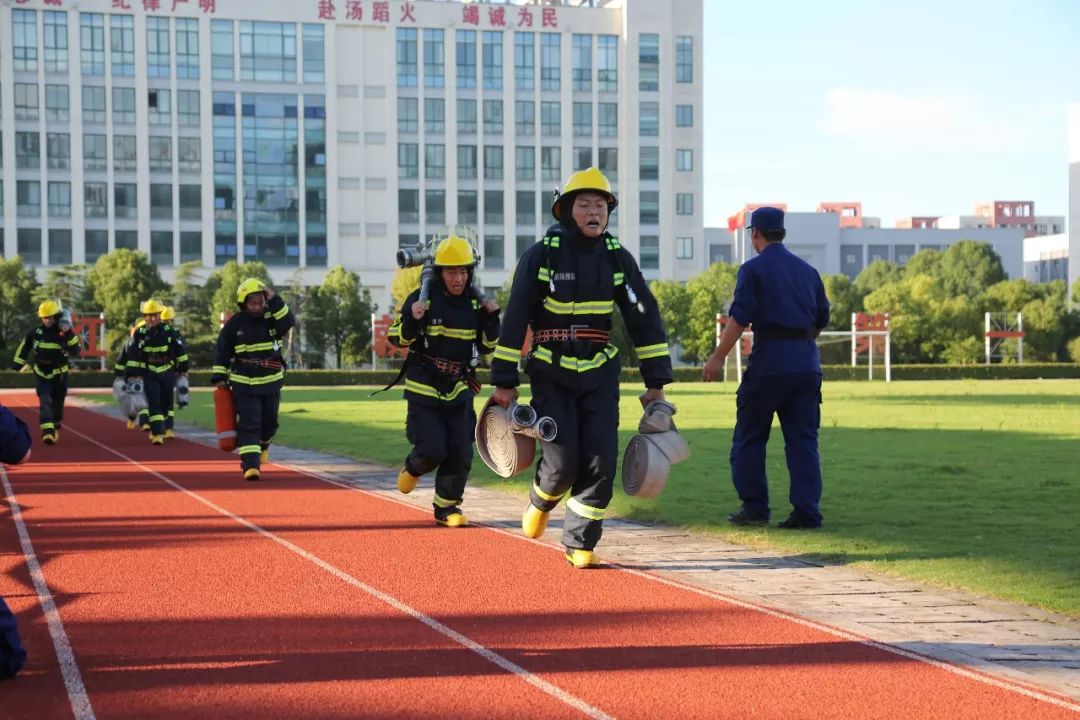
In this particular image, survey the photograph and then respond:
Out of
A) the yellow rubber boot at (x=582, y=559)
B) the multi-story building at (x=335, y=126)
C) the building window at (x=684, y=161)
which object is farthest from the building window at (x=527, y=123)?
the yellow rubber boot at (x=582, y=559)

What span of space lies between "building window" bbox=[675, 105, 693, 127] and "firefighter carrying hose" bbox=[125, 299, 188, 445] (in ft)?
257

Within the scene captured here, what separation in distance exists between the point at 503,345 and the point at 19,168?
8528 cm

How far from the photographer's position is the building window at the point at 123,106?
86062 mm

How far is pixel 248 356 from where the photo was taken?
13.8 meters

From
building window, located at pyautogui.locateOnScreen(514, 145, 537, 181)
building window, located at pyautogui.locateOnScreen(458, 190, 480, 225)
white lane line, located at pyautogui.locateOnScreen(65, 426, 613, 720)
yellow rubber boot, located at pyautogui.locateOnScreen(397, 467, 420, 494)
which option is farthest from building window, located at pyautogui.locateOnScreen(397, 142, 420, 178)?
yellow rubber boot, located at pyautogui.locateOnScreen(397, 467, 420, 494)

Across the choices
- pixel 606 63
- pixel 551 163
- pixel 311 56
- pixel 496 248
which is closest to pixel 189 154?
pixel 311 56

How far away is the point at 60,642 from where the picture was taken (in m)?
5.97

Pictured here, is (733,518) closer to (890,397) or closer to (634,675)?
(634,675)

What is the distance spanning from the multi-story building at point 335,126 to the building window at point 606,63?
14 centimetres

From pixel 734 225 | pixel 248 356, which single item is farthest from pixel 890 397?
pixel 734 225

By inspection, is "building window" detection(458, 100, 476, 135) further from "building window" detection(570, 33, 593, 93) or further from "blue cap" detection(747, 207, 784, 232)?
"blue cap" detection(747, 207, 784, 232)

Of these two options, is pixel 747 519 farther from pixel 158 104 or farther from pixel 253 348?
pixel 158 104

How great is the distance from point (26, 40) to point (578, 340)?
85823 mm

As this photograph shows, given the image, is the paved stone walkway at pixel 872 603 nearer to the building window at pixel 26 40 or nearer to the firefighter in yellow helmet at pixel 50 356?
the firefighter in yellow helmet at pixel 50 356
